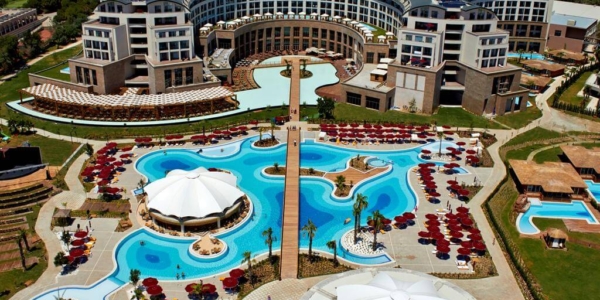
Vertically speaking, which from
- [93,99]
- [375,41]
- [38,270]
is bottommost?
[38,270]

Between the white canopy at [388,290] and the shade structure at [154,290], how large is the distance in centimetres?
1574

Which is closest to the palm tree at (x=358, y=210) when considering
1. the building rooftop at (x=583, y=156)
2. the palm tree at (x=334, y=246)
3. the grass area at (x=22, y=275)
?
the palm tree at (x=334, y=246)

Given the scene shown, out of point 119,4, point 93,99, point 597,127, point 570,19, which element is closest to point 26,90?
point 93,99

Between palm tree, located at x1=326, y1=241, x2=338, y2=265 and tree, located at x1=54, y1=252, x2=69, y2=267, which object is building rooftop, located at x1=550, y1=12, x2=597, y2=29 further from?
tree, located at x1=54, y1=252, x2=69, y2=267

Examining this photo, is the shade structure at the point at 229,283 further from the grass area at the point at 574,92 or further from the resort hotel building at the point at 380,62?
the grass area at the point at 574,92

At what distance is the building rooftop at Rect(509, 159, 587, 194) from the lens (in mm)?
69688

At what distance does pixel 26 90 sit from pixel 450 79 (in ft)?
233

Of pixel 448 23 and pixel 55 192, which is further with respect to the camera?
pixel 448 23

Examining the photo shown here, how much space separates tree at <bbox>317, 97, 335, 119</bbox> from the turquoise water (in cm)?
3790

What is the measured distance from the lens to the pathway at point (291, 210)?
55500 mm

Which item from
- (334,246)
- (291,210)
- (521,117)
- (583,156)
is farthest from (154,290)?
(521,117)

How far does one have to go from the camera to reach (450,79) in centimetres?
10050

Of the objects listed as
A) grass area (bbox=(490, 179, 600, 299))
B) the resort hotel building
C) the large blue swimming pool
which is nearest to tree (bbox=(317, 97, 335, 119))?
the resort hotel building

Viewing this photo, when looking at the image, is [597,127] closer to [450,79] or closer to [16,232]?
[450,79]
